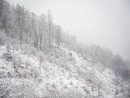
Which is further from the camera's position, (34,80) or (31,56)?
(31,56)

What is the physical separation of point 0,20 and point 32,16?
10.1 meters

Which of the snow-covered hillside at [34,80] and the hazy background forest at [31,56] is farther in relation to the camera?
the hazy background forest at [31,56]

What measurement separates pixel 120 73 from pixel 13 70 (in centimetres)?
5302

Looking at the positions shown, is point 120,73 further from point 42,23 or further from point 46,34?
point 42,23

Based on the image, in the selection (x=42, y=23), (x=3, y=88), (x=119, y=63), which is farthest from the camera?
(x=119, y=63)

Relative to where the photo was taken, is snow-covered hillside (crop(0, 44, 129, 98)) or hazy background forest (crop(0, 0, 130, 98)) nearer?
snow-covered hillside (crop(0, 44, 129, 98))

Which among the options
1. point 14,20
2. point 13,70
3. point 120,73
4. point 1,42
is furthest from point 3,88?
point 120,73

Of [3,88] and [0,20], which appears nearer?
[3,88]

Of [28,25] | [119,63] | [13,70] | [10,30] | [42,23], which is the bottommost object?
[119,63]

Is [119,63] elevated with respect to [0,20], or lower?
lower

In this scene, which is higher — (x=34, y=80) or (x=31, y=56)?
(x=31, y=56)

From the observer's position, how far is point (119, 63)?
52406 mm

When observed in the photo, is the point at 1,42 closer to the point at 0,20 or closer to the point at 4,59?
the point at 4,59

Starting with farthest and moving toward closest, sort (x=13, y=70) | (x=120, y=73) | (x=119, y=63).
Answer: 1. (x=119, y=63)
2. (x=120, y=73)
3. (x=13, y=70)
